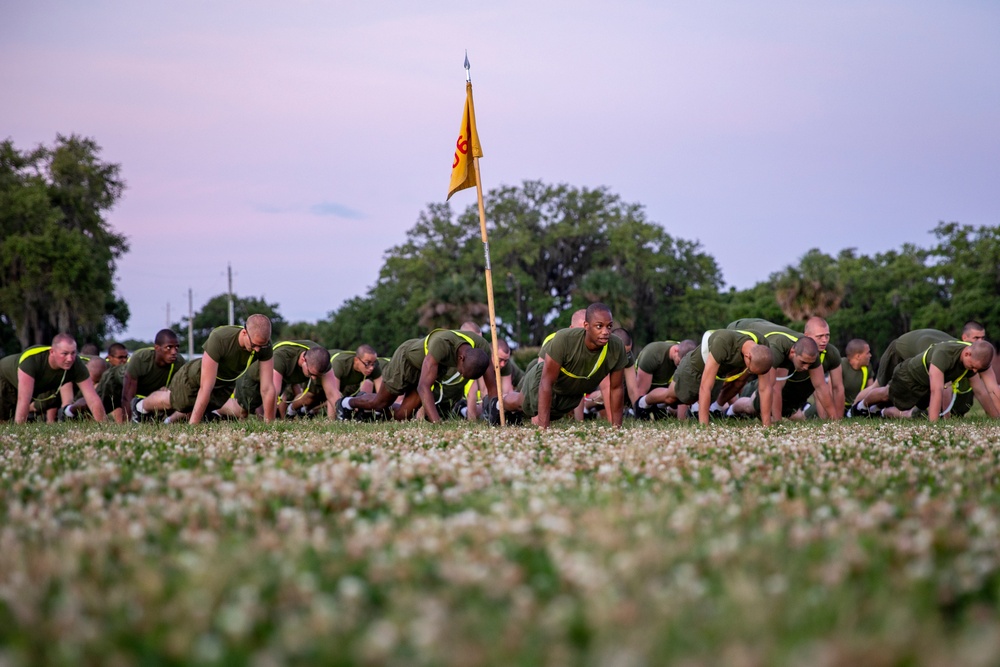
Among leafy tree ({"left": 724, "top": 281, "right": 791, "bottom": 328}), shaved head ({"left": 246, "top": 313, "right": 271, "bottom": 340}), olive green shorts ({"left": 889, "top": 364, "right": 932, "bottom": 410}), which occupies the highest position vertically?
leafy tree ({"left": 724, "top": 281, "right": 791, "bottom": 328})

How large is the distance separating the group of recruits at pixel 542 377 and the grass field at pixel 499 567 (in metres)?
8.66

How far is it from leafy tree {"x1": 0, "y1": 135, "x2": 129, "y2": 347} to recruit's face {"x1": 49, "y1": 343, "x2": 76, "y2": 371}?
42.5 metres

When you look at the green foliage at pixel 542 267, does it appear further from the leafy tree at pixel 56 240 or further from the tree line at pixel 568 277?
the leafy tree at pixel 56 240

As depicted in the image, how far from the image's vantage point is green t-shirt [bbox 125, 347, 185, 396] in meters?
20.2

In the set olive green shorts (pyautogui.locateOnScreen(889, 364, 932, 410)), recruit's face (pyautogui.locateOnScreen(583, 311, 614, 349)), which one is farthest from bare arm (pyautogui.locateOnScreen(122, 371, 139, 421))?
olive green shorts (pyautogui.locateOnScreen(889, 364, 932, 410))

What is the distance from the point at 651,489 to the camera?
254 inches

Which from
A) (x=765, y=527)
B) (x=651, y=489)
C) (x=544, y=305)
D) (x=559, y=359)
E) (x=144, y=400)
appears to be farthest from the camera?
(x=544, y=305)

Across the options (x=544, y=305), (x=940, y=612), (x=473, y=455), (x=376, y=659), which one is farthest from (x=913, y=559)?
(x=544, y=305)

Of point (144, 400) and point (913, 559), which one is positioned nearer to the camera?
point (913, 559)

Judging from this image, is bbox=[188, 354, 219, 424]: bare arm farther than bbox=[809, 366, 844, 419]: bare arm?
No

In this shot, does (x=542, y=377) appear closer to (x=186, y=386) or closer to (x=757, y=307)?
(x=186, y=386)

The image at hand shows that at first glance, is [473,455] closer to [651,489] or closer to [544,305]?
[651,489]

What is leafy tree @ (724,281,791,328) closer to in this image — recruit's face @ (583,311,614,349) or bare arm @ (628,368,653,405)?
bare arm @ (628,368,653,405)

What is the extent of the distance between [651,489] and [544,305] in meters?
76.5
